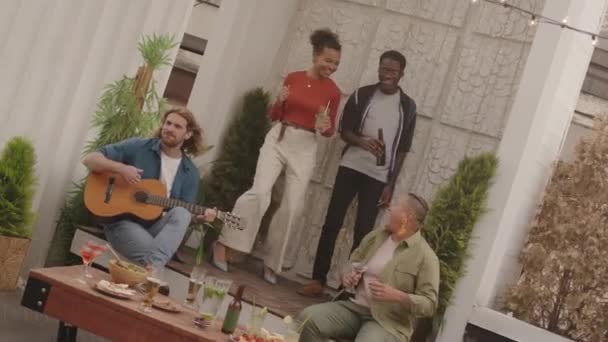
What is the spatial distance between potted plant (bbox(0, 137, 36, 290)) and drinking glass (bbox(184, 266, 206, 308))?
1656 millimetres

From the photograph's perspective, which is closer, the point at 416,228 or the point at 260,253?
the point at 416,228

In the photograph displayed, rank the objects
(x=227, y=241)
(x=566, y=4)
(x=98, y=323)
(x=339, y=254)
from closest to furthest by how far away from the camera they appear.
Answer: (x=98, y=323) → (x=566, y=4) → (x=227, y=241) → (x=339, y=254)

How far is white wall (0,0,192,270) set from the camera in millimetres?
6094

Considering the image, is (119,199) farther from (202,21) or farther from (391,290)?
(202,21)

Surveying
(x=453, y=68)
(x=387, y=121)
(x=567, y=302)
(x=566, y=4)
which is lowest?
(x=567, y=302)

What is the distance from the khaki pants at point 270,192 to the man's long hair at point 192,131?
773 millimetres

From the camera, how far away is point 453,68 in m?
7.23

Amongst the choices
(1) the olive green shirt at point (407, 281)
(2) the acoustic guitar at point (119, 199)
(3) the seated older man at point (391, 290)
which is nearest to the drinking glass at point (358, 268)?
(3) the seated older man at point (391, 290)

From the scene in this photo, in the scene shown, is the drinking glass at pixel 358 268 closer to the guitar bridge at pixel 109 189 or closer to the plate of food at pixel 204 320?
the plate of food at pixel 204 320

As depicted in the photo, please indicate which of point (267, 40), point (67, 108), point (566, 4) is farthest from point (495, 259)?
point (67, 108)

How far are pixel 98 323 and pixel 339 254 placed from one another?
10.9 feet

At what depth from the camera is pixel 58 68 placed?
6.32 meters

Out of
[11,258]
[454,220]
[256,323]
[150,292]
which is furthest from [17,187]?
[454,220]

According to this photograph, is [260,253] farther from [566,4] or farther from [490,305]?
[566,4]
